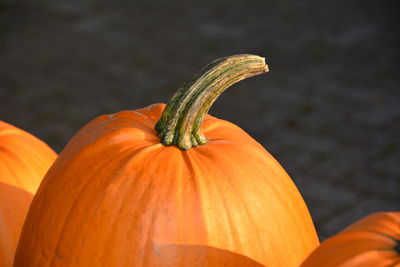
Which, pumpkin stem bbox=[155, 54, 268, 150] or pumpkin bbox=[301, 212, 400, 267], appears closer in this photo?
pumpkin bbox=[301, 212, 400, 267]

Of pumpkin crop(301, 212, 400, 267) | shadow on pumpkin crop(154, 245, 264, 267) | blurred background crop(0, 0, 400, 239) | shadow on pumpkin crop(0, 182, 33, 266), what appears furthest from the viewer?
blurred background crop(0, 0, 400, 239)

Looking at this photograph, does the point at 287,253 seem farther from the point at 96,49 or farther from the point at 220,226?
the point at 96,49

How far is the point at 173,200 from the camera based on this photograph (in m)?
1.13

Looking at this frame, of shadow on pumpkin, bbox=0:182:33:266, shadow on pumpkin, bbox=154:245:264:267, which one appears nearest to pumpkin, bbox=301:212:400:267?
shadow on pumpkin, bbox=154:245:264:267

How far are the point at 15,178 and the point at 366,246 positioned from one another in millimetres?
802

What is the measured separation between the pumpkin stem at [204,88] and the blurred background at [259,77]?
6.85 feet

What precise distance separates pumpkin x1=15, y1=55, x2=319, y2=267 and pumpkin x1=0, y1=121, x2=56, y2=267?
155mm

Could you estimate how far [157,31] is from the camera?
5.16 metres

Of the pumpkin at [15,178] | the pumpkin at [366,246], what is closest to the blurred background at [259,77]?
the pumpkin at [15,178]

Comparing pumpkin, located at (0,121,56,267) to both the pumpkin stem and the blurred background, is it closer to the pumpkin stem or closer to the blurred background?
the pumpkin stem

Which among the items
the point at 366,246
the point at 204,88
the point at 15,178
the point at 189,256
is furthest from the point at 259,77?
the point at 366,246

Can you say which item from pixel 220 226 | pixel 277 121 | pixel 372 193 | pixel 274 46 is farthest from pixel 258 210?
pixel 274 46

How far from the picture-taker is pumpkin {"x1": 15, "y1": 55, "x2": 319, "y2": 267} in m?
1.12

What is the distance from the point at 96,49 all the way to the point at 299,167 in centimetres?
188
